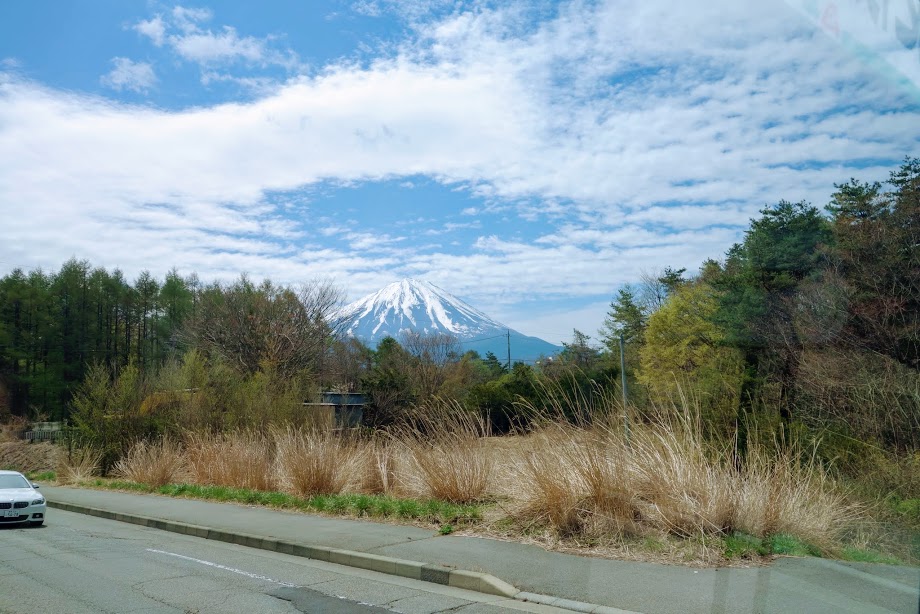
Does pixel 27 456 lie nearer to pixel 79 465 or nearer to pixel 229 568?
pixel 79 465

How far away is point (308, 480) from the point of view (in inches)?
583

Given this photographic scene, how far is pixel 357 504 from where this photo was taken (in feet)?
41.6

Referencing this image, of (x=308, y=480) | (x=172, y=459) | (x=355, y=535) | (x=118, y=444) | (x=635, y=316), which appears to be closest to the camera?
(x=355, y=535)

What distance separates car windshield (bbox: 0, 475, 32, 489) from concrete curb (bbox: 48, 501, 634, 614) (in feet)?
15.5

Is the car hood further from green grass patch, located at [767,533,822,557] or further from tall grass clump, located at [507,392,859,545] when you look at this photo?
green grass patch, located at [767,533,822,557]

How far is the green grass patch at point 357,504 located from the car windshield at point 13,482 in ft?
12.1

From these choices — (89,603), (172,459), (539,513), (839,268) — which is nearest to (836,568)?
(539,513)

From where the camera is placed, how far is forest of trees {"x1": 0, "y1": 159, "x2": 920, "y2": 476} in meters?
13.5

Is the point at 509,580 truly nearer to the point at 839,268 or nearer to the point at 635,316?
the point at 839,268

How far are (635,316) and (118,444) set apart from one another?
42.3 meters

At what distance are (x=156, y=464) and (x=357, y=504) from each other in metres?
11.8

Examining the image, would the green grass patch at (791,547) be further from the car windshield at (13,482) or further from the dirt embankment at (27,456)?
the dirt embankment at (27,456)

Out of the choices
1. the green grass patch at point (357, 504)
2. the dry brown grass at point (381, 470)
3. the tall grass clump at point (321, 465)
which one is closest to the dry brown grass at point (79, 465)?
the green grass patch at point (357, 504)

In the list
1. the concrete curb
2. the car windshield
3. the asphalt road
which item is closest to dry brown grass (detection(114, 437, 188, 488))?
the car windshield
